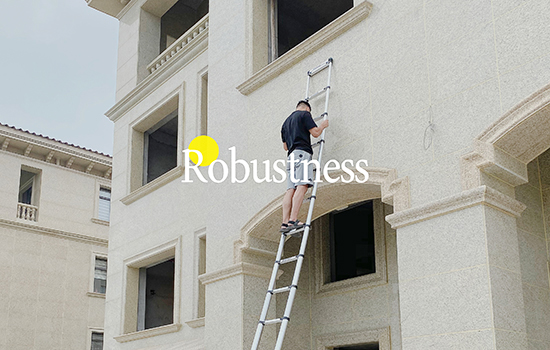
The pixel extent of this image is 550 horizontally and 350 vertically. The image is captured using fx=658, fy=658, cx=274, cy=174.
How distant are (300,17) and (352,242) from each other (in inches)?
228

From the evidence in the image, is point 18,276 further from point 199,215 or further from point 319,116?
point 319,116

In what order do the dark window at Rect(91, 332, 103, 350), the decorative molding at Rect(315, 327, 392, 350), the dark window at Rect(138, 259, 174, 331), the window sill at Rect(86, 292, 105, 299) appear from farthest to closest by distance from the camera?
1. the window sill at Rect(86, 292, 105, 299)
2. the dark window at Rect(91, 332, 103, 350)
3. the dark window at Rect(138, 259, 174, 331)
4. the decorative molding at Rect(315, 327, 392, 350)

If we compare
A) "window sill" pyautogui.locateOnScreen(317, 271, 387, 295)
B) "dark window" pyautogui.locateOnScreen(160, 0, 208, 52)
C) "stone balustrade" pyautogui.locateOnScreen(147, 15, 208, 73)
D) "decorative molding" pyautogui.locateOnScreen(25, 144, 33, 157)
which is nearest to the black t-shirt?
"window sill" pyautogui.locateOnScreen(317, 271, 387, 295)

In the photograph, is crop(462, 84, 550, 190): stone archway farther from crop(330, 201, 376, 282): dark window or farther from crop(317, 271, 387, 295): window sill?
crop(330, 201, 376, 282): dark window

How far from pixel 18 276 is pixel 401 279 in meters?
18.3

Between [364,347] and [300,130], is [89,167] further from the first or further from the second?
[300,130]

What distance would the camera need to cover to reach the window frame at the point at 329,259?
9.59m

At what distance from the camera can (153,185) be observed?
1350 centimetres

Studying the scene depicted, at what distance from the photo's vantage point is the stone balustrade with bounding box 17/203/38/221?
2262 centimetres

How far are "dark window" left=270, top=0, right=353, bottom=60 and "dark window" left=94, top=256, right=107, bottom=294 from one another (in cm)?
1380

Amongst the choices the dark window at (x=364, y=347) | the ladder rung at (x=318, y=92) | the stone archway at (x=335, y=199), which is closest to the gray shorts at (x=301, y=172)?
the stone archway at (x=335, y=199)

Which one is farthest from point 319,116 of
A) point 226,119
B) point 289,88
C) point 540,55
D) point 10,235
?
point 10,235

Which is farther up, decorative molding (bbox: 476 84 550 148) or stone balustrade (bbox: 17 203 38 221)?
stone balustrade (bbox: 17 203 38 221)

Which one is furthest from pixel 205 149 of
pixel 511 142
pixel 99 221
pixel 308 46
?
pixel 99 221
